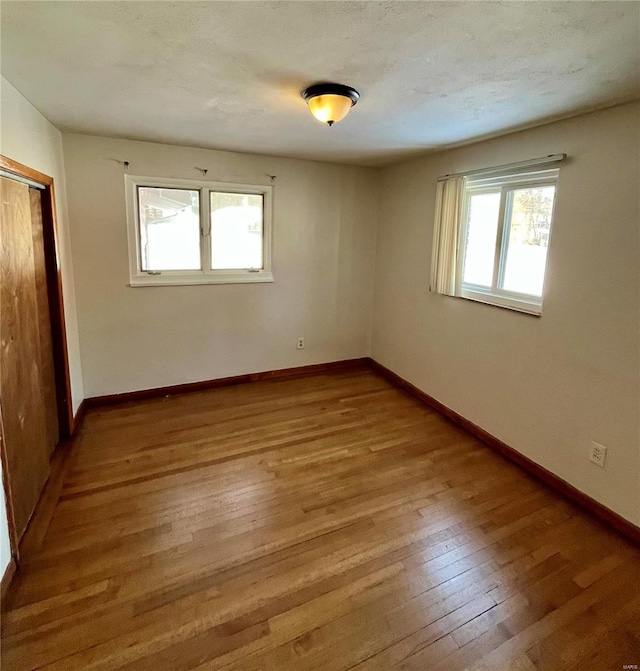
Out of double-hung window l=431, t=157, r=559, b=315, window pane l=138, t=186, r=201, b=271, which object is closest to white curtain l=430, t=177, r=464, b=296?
double-hung window l=431, t=157, r=559, b=315

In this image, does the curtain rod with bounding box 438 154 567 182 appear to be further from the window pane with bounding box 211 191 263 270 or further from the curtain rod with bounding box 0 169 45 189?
the curtain rod with bounding box 0 169 45 189

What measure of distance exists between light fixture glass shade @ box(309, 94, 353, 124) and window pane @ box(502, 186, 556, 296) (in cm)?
152

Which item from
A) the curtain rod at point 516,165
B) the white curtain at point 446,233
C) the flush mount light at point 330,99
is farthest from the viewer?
the white curtain at point 446,233

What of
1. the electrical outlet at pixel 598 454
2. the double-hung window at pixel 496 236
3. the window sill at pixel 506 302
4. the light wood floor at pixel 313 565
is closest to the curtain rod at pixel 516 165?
the double-hung window at pixel 496 236

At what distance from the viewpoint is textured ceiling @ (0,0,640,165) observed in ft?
4.21

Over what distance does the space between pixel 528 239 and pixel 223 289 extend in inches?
105

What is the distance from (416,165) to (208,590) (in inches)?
146

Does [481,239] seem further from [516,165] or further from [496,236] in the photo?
[516,165]

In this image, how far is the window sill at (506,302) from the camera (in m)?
2.67

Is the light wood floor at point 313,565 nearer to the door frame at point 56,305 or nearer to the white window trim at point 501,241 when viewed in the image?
the door frame at point 56,305

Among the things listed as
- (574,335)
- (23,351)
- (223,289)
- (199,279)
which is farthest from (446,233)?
(23,351)

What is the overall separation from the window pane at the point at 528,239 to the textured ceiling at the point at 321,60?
0.48 meters

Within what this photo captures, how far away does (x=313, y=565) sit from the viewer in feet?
6.28

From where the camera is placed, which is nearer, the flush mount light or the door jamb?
the flush mount light
